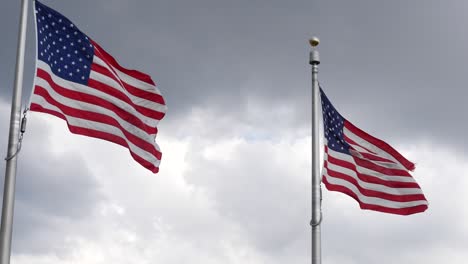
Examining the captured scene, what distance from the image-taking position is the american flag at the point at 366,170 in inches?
947

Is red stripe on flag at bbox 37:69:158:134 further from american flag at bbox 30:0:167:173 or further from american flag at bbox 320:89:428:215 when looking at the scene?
american flag at bbox 320:89:428:215

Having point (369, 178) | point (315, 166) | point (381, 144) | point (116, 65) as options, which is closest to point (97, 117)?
point (116, 65)

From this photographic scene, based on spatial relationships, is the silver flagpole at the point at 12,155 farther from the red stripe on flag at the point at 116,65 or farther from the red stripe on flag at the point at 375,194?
the red stripe on flag at the point at 375,194

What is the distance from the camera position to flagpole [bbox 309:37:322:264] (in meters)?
21.9

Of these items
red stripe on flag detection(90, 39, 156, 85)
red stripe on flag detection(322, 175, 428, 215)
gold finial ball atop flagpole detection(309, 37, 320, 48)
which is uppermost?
gold finial ball atop flagpole detection(309, 37, 320, 48)

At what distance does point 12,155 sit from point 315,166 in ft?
29.7

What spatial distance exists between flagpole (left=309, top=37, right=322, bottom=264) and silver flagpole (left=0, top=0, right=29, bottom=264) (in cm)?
863

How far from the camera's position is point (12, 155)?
1762cm

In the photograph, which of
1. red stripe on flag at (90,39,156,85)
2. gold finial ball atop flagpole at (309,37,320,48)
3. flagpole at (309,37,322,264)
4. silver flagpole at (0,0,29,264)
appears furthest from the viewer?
gold finial ball atop flagpole at (309,37,320,48)

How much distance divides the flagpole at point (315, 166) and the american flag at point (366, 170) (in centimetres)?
67

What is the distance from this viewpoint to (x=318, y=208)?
22219mm

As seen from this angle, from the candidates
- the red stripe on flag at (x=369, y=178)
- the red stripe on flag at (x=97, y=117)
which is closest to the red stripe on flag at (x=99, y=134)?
the red stripe on flag at (x=97, y=117)

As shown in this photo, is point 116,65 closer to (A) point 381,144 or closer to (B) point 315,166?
(B) point 315,166

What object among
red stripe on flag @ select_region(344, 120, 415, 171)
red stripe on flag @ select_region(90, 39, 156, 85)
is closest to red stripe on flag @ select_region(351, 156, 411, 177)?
red stripe on flag @ select_region(344, 120, 415, 171)
